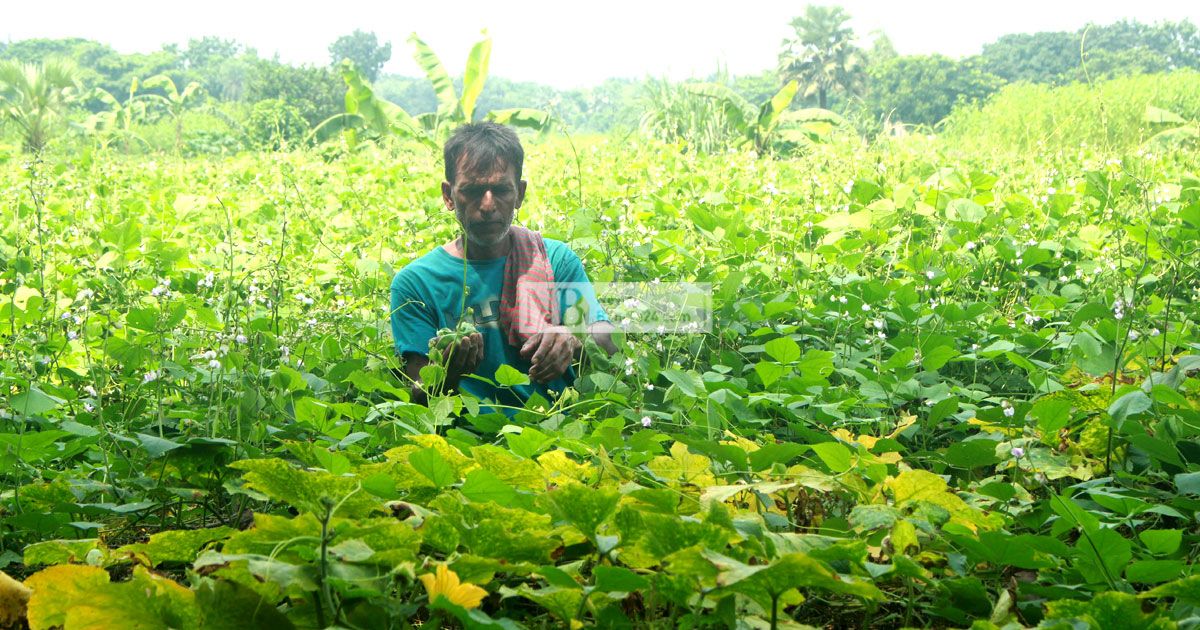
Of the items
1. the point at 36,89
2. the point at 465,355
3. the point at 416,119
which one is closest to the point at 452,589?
the point at 465,355

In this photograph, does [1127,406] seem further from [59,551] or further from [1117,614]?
[59,551]

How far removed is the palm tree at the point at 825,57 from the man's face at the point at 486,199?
43.8m

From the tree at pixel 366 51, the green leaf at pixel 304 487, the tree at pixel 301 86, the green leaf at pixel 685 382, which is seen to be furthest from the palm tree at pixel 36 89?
the tree at pixel 366 51

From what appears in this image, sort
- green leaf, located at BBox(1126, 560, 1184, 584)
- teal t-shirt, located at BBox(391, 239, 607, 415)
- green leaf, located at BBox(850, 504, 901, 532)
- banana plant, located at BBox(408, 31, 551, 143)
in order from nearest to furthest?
1. green leaf, located at BBox(1126, 560, 1184, 584)
2. green leaf, located at BBox(850, 504, 901, 532)
3. teal t-shirt, located at BBox(391, 239, 607, 415)
4. banana plant, located at BBox(408, 31, 551, 143)

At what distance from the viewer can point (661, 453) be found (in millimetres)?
1849

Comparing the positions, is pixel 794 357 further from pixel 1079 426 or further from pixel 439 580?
pixel 439 580

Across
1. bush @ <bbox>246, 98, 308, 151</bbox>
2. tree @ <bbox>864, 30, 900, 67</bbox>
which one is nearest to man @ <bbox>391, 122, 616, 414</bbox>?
bush @ <bbox>246, 98, 308, 151</bbox>

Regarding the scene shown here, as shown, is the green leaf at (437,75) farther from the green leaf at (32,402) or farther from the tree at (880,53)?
the tree at (880,53)

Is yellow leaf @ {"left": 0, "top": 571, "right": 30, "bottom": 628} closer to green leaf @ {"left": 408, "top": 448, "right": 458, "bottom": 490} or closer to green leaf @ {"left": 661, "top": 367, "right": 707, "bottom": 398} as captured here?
green leaf @ {"left": 408, "top": 448, "right": 458, "bottom": 490}

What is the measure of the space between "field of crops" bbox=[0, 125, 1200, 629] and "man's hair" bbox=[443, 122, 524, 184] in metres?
0.52

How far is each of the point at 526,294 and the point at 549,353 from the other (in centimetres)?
26

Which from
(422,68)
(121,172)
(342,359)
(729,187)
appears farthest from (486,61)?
(342,359)

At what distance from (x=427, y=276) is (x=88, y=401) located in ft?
2.91

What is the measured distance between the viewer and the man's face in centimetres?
264
